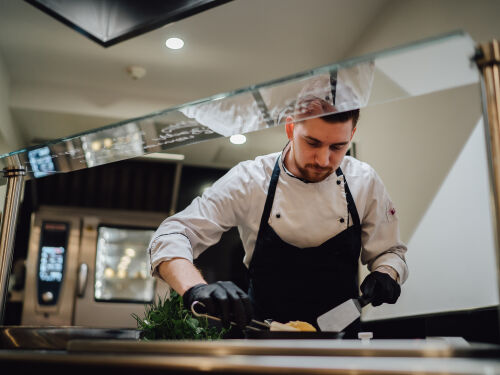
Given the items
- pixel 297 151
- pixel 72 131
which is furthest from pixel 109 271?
pixel 297 151

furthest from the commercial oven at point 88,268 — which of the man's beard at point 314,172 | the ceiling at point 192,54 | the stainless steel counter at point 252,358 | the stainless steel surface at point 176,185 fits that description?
the stainless steel counter at point 252,358

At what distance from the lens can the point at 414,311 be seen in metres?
2.28

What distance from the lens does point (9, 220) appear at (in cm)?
117

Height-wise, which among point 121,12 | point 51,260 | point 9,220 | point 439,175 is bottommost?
point 9,220

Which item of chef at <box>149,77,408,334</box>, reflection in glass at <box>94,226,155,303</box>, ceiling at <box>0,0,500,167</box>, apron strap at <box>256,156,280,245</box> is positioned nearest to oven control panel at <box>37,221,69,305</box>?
reflection in glass at <box>94,226,155,303</box>

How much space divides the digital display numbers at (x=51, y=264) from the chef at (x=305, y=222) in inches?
113

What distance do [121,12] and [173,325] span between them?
1.63 m

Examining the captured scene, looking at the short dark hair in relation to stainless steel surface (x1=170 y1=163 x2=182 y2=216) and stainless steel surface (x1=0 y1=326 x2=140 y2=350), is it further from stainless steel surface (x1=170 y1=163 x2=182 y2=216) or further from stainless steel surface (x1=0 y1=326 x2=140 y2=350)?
stainless steel surface (x1=170 y1=163 x2=182 y2=216)

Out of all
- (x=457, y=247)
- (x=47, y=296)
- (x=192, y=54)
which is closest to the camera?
(x=457, y=247)

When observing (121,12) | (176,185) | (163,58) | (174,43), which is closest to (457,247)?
(121,12)

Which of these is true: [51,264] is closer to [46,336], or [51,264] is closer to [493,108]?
[46,336]

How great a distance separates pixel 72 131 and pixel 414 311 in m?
2.95

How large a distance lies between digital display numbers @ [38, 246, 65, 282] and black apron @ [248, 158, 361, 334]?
2931 millimetres

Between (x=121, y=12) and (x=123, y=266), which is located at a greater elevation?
Result: (x=121, y=12)
